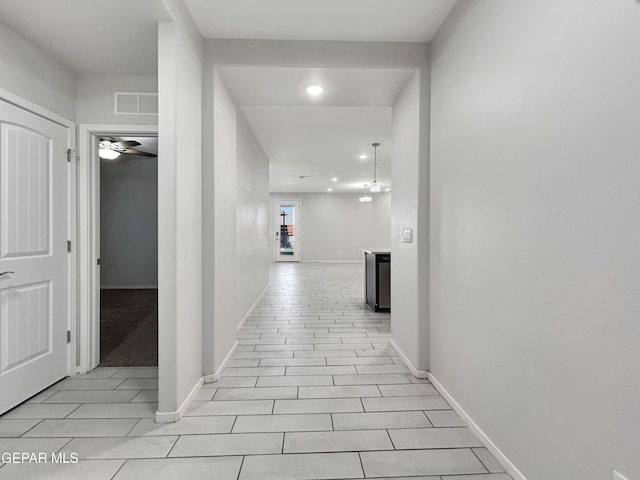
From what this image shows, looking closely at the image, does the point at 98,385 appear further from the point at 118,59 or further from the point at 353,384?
the point at 118,59

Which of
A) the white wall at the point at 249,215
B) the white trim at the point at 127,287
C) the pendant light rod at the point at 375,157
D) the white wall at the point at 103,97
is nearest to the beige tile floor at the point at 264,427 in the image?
the white wall at the point at 249,215

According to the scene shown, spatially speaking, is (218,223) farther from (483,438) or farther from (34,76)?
(483,438)

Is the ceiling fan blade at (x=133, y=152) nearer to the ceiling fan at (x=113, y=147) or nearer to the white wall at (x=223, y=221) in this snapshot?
the ceiling fan at (x=113, y=147)

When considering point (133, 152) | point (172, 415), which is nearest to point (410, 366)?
point (172, 415)

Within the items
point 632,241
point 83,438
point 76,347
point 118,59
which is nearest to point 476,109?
point 632,241

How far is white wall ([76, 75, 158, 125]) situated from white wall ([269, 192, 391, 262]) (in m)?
10.1

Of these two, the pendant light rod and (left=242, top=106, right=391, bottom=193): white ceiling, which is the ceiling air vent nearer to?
(left=242, top=106, right=391, bottom=193): white ceiling

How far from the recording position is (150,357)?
3.34 metres

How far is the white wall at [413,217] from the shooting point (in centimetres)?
274

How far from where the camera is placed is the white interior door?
7.49ft

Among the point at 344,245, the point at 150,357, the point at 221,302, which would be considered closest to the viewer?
the point at 221,302

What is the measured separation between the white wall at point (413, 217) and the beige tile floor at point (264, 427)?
0.31 meters

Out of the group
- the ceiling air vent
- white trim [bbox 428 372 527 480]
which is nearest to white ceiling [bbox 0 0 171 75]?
the ceiling air vent

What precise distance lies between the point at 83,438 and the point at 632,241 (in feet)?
9.06
